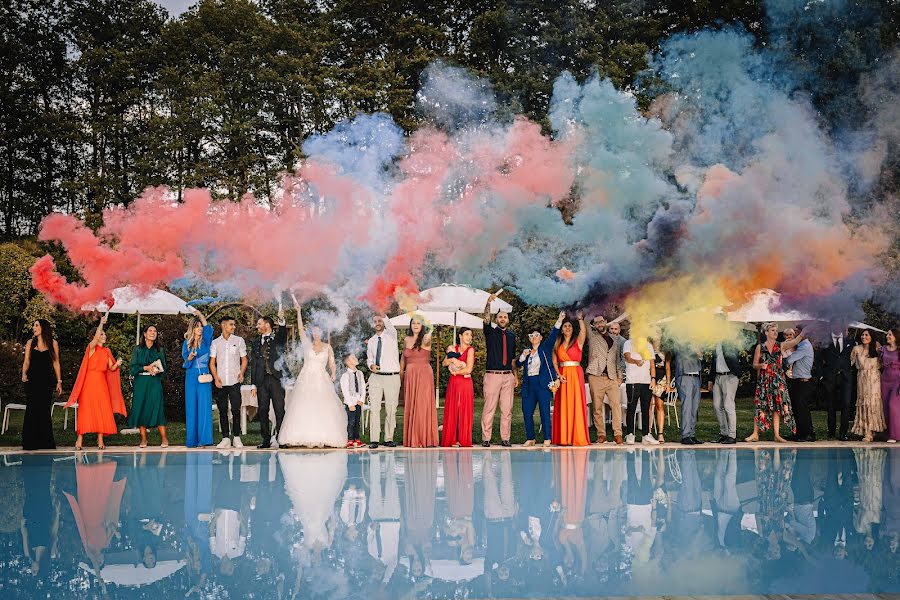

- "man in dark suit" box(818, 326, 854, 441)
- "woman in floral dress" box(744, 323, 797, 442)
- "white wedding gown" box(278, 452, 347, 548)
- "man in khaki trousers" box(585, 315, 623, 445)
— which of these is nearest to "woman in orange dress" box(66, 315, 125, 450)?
"white wedding gown" box(278, 452, 347, 548)

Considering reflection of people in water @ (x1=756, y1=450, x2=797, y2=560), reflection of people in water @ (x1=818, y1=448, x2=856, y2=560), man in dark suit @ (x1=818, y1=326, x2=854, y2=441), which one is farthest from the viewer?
man in dark suit @ (x1=818, y1=326, x2=854, y2=441)

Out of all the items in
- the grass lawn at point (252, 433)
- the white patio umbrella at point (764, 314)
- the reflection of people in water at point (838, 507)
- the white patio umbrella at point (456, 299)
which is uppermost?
the white patio umbrella at point (456, 299)

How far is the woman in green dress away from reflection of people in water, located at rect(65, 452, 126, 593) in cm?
255

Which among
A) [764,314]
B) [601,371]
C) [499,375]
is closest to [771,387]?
[764,314]

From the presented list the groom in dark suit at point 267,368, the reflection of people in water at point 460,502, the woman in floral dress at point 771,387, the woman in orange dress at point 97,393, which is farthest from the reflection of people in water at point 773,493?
the woman in orange dress at point 97,393

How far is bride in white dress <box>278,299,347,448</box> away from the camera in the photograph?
582 inches

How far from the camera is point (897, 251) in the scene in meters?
14.7

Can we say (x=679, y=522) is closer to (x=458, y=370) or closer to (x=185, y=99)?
(x=458, y=370)

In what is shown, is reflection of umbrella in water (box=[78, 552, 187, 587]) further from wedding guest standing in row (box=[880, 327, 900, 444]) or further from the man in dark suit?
wedding guest standing in row (box=[880, 327, 900, 444])

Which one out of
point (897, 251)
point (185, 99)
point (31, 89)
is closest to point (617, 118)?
point (897, 251)

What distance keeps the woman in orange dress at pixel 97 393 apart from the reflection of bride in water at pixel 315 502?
3291mm

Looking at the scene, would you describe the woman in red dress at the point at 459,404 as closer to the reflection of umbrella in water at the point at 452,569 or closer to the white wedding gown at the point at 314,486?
the white wedding gown at the point at 314,486

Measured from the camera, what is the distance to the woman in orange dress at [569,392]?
15180mm

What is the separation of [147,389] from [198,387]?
0.89 meters
